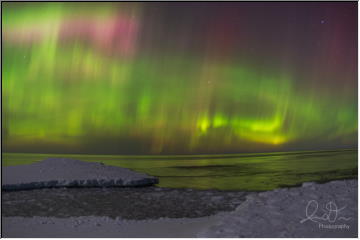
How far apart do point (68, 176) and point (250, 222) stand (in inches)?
252

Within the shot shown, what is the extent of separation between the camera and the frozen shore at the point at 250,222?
622 centimetres

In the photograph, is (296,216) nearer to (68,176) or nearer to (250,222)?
(250,222)

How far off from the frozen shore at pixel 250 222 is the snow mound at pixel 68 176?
10.8 ft

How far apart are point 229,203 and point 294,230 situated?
2.84 meters

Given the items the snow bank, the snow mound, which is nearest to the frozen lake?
the snow mound

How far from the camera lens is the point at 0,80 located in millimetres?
7406
